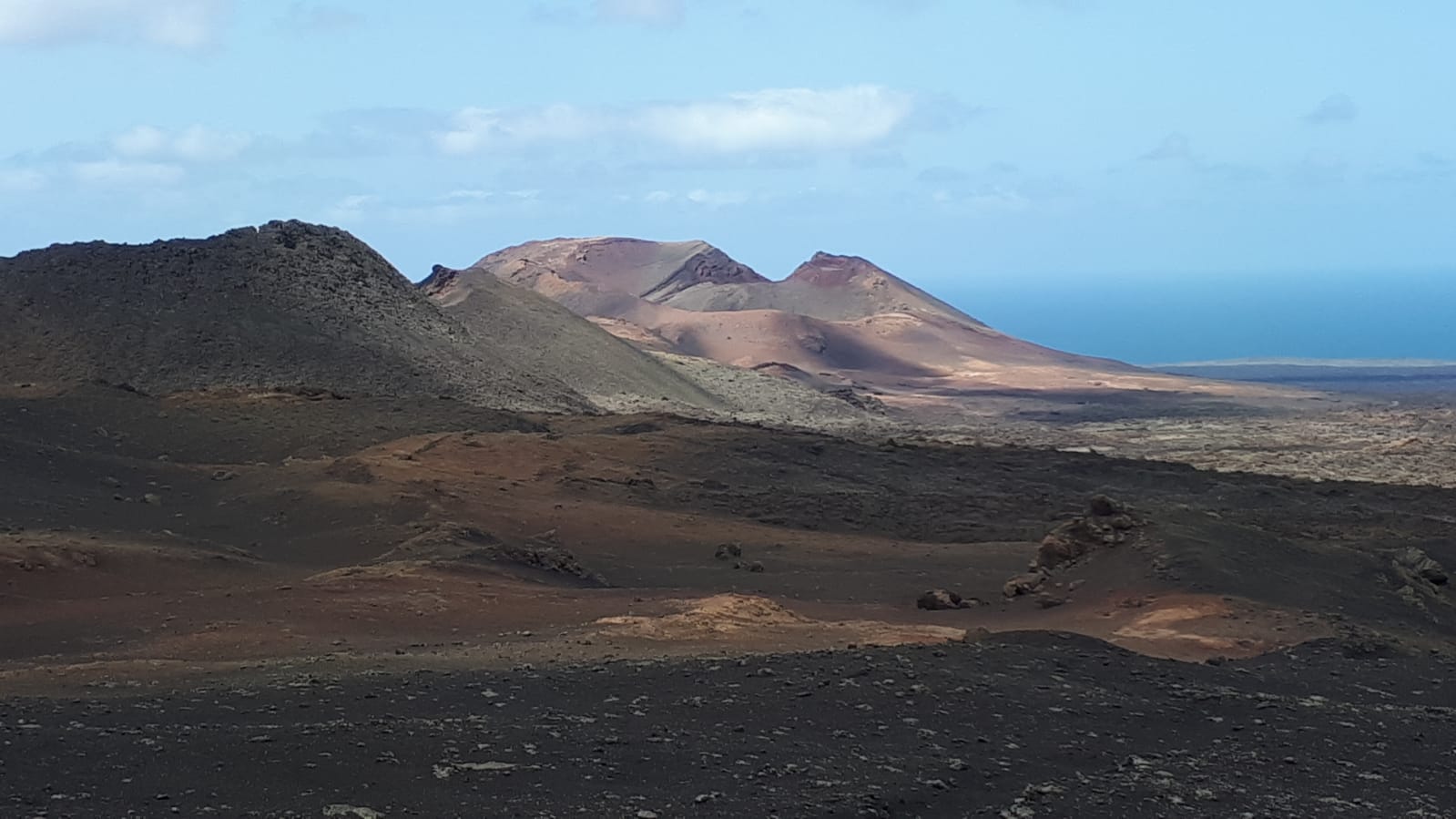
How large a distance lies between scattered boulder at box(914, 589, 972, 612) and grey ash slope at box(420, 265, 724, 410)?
1213 inches

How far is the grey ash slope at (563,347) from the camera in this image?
1900 inches

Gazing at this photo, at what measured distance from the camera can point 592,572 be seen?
1631 centimetres

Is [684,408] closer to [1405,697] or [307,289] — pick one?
[307,289]

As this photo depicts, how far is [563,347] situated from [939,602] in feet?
124

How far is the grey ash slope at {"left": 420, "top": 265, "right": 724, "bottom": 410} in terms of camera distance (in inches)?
1900

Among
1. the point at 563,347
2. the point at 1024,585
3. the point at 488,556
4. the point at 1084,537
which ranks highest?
the point at 563,347

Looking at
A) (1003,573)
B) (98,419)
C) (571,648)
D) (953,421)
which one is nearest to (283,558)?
(571,648)

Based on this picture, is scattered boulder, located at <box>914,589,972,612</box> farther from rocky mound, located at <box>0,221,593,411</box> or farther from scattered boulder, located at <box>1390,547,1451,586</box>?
rocky mound, located at <box>0,221,593,411</box>

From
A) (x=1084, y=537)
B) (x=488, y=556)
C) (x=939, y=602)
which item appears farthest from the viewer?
(x=488, y=556)

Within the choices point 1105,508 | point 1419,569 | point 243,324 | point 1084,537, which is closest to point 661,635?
point 1084,537

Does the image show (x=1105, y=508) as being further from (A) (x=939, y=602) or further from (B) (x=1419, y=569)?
(B) (x=1419, y=569)

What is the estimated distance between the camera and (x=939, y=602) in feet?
47.1

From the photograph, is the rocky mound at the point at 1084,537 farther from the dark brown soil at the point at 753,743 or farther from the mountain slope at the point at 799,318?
the mountain slope at the point at 799,318

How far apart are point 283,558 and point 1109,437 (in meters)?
36.8
